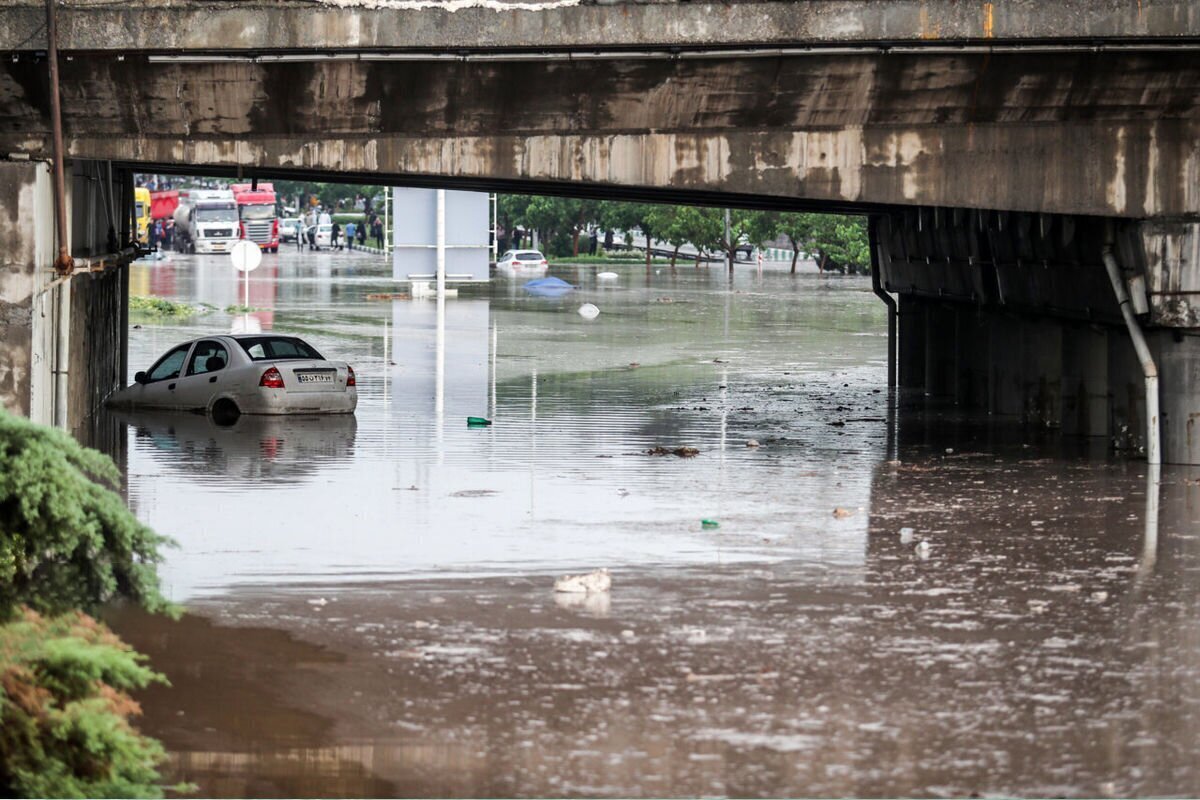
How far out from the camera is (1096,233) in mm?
21875

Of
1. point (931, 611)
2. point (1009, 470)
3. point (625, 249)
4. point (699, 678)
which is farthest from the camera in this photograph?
point (625, 249)

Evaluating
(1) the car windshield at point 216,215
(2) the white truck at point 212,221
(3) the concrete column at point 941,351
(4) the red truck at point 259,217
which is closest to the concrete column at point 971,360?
(3) the concrete column at point 941,351

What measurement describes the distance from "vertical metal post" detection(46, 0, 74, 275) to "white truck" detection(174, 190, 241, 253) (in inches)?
3312

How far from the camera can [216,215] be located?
104m

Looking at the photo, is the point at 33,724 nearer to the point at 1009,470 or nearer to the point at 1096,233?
the point at 1009,470

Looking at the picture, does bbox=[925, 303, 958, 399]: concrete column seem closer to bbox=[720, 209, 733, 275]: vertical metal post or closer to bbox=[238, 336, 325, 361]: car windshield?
bbox=[238, 336, 325, 361]: car windshield

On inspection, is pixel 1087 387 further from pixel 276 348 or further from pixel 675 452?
pixel 276 348

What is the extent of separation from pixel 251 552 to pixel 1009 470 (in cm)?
975

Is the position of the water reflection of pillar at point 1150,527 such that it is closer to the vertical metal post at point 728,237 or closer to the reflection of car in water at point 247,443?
the reflection of car in water at point 247,443

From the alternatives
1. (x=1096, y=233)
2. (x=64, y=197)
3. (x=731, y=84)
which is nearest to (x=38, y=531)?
(x=64, y=197)

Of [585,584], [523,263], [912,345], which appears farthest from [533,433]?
[523,263]

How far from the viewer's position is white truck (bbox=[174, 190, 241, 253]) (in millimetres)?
103688

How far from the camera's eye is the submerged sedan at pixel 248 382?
26.2 meters

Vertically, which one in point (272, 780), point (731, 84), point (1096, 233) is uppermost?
point (731, 84)
